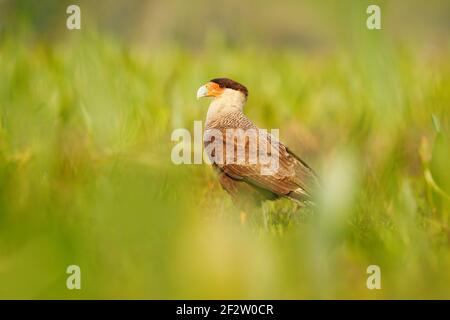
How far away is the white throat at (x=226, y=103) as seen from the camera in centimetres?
392

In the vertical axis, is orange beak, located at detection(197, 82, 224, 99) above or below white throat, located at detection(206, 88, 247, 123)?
above

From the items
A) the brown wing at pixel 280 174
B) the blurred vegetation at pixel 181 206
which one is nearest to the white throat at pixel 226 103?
the blurred vegetation at pixel 181 206

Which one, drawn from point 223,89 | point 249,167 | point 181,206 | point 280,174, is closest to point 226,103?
point 223,89

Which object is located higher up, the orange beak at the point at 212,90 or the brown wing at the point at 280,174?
the orange beak at the point at 212,90

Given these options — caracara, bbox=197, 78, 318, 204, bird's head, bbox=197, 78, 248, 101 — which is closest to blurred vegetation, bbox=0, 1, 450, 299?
caracara, bbox=197, 78, 318, 204

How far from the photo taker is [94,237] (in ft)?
4.81

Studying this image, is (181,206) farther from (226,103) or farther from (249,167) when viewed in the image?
(226,103)

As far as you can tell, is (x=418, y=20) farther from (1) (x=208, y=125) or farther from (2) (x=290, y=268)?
(2) (x=290, y=268)

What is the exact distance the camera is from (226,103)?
3971 mm

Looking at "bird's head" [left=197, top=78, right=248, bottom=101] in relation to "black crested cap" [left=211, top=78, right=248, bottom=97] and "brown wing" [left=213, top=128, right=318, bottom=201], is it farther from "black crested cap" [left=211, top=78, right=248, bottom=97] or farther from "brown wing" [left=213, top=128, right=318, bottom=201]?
"brown wing" [left=213, top=128, right=318, bottom=201]

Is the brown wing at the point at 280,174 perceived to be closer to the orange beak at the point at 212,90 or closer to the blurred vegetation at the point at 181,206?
the blurred vegetation at the point at 181,206

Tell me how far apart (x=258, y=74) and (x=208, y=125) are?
8.21 feet

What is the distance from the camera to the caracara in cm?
320

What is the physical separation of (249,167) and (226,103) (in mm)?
643
